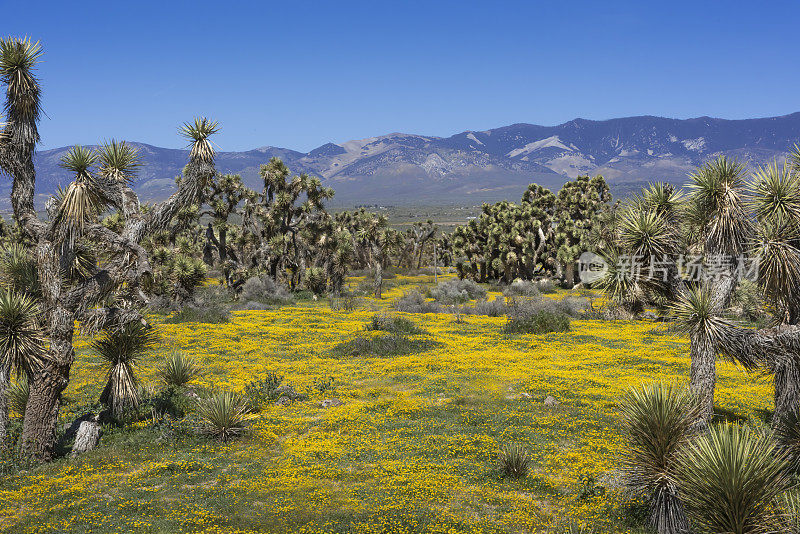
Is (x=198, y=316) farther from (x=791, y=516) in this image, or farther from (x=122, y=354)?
(x=791, y=516)

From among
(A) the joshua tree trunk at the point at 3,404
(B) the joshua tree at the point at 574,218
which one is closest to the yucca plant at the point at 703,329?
(A) the joshua tree trunk at the point at 3,404

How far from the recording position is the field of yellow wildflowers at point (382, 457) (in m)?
8.88

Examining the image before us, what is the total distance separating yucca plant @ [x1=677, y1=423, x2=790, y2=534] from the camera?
6.55 metres

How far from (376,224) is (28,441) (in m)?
40.6

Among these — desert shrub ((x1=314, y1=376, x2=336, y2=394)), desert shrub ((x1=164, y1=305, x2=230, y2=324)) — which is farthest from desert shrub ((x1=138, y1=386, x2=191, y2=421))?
desert shrub ((x1=164, y1=305, x2=230, y2=324))

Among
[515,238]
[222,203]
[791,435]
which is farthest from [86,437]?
[515,238]

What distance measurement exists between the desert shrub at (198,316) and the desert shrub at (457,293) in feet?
58.2

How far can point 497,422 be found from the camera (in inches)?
547

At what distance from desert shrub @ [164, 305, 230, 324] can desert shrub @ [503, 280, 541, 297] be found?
23.1 meters

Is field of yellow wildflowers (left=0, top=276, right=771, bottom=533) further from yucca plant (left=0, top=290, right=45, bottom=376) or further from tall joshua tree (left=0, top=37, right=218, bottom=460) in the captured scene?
yucca plant (left=0, top=290, right=45, bottom=376)

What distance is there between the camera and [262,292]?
136 ft

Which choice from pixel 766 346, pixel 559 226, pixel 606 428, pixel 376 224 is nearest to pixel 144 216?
pixel 606 428

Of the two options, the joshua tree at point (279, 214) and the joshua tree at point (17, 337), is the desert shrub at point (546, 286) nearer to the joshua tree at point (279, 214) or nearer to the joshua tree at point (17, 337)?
the joshua tree at point (279, 214)

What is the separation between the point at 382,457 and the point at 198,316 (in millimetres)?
23057
